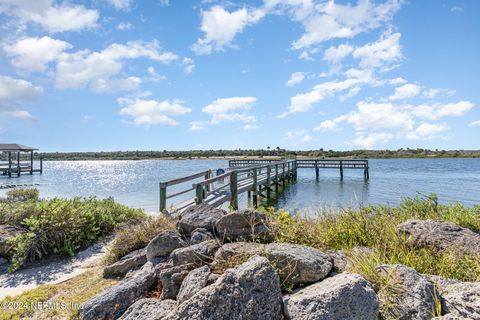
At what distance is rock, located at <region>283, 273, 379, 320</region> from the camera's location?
2.37 meters

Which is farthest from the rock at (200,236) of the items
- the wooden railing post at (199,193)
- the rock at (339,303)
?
the wooden railing post at (199,193)

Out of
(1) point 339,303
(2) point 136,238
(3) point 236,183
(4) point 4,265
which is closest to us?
(1) point 339,303

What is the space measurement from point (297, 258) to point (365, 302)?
82 centimetres

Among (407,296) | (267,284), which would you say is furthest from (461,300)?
(267,284)

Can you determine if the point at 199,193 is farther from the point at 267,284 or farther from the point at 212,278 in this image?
the point at 267,284

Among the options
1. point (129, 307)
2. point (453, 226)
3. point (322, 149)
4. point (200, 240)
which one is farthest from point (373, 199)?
point (322, 149)

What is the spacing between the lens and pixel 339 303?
2.39 meters

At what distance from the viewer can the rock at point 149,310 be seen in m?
2.83

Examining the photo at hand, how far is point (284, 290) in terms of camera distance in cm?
304

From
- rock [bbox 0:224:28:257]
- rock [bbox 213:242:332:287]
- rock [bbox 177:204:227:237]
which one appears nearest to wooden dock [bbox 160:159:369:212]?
rock [bbox 177:204:227:237]

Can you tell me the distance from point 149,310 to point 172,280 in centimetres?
49

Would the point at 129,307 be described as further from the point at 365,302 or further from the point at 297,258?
the point at 365,302

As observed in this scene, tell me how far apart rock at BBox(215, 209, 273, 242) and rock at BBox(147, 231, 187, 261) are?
67cm

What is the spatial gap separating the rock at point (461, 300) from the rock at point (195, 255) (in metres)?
2.44
